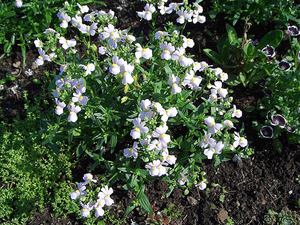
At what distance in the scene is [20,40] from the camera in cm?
502

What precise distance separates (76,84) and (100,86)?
1.68 ft

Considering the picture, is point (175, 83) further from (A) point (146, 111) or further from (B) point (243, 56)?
(B) point (243, 56)

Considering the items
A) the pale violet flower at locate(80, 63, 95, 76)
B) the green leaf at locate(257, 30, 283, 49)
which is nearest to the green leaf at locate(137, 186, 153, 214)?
the pale violet flower at locate(80, 63, 95, 76)

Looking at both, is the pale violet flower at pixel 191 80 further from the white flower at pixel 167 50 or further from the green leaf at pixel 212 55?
the green leaf at pixel 212 55

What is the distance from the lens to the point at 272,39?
4762 mm

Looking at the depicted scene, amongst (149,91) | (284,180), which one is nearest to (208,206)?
(284,180)

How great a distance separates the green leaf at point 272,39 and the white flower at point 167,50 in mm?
1520

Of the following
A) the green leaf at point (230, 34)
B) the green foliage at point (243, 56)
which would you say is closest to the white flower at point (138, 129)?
the green foliage at point (243, 56)

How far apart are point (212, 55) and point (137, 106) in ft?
4.31

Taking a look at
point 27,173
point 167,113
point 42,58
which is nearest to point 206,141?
point 167,113

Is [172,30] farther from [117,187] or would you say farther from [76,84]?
[117,187]

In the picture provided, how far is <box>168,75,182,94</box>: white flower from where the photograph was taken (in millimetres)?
3574

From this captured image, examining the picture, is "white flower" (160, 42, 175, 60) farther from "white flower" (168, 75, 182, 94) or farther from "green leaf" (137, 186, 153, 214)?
"green leaf" (137, 186, 153, 214)

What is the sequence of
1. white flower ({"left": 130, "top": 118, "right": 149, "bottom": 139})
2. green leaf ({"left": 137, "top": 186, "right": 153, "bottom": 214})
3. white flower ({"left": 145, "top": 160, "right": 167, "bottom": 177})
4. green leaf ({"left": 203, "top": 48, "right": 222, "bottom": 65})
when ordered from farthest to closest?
1. green leaf ({"left": 203, "top": 48, "right": 222, "bottom": 65})
2. green leaf ({"left": 137, "top": 186, "right": 153, "bottom": 214})
3. white flower ({"left": 145, "top": 160, "right": 167, "bottom": 177})
4. white flower ({"left": 130, "top": 118, "right": 149, "bottom": 139})
